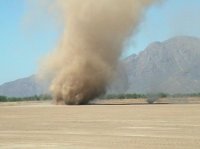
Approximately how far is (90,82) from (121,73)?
5208mm

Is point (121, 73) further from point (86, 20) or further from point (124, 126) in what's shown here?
point (124, 126)

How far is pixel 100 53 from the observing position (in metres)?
54.7

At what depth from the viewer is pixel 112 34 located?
53500 millimetres

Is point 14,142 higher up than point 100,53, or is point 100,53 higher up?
point 100,53

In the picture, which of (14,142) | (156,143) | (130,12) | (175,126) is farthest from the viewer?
(130,12)

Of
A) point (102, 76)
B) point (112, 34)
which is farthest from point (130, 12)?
point (102, 76)

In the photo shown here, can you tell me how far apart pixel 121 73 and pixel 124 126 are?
35.4 meters

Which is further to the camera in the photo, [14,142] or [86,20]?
[86,20]

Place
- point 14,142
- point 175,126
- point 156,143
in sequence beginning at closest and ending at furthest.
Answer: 1. point 156,143
2. point 14,142
3. point 175,126

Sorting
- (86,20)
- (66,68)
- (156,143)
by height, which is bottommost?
(156,143)

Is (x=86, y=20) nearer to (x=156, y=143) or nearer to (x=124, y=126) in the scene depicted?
(x=124, y=126)

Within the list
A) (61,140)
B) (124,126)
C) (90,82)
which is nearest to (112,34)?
(90,82)

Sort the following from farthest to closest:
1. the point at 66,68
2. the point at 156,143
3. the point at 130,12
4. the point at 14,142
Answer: the point at 66,68 < the point at 130,12 < the point at 14,142 < the point at 156,143

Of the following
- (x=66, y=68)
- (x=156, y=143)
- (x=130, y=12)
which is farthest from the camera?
(x=66, y=68)
